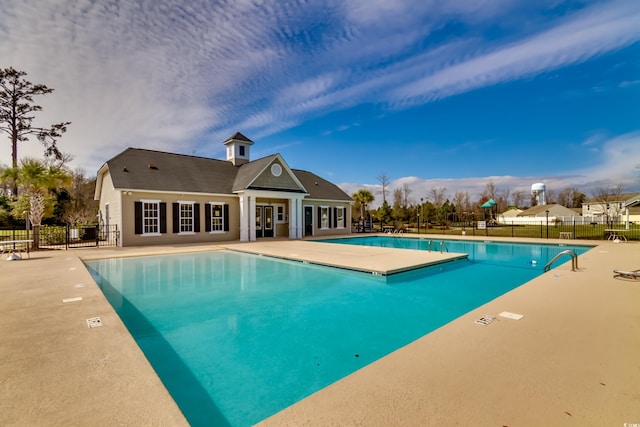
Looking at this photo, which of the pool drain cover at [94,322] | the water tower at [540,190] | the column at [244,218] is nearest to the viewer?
the pool drain cover at [94,322]

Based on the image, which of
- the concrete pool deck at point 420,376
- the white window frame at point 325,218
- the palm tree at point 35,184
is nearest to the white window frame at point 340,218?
the white window frame at point 325,218

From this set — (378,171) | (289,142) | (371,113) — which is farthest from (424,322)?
(378,171)

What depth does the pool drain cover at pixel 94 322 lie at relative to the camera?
418cm

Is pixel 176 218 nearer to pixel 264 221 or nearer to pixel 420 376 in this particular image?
pixel 264 221

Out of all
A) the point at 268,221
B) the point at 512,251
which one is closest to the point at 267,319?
the point at 512,251

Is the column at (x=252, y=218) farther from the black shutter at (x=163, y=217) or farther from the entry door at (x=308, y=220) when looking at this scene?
the entry door at (x=308, y=220)

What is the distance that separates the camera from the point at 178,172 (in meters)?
18.4

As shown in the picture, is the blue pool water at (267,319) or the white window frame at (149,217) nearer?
the blue pool water at (267,319)

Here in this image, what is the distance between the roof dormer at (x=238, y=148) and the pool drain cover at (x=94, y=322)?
19288mm

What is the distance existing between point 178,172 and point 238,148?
5.78 meters

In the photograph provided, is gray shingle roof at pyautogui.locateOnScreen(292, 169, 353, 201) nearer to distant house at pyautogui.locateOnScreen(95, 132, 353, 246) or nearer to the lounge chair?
distant house at pyautogui.locateOnScreen(95, 132, 353, 246)

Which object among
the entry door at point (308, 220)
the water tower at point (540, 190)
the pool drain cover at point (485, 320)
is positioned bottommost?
the pool drain cover at point (485, 320)

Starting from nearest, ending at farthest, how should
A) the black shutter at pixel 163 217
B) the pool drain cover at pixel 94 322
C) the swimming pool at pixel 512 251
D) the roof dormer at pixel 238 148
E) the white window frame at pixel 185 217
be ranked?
1. the pool drain cover at pixel 94 322
2. the swimming pool at pixel 512 251
3. the black shutter at pixel 163 217
4. the white window frame at pixel 185 217
5. the roof dormer at pixel 238 148

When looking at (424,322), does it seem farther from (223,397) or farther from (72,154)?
(72,154)
